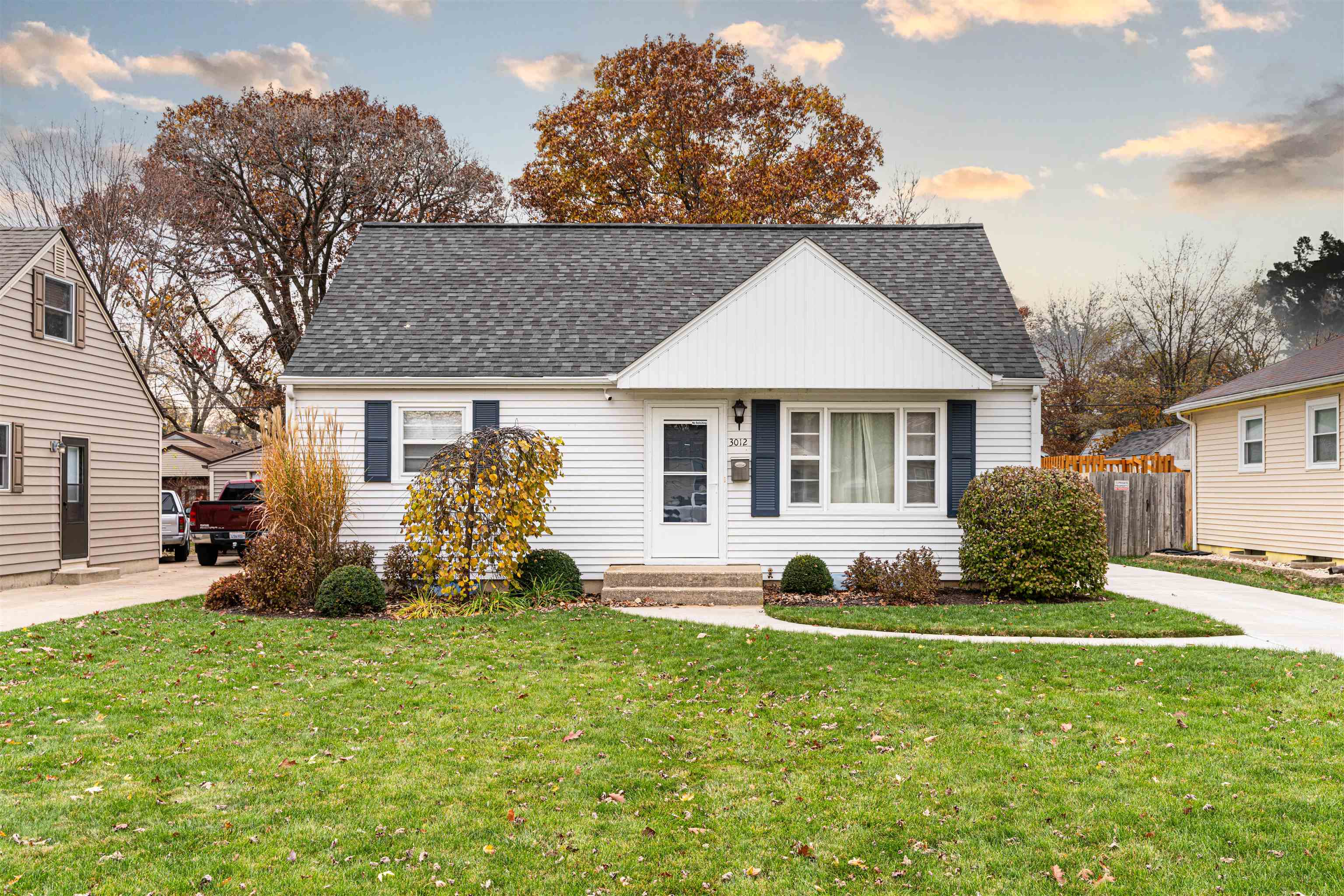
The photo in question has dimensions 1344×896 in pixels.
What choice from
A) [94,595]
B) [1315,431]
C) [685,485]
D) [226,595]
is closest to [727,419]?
[685,485]

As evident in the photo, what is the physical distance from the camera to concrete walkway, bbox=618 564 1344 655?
778 cm

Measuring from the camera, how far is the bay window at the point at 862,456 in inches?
460

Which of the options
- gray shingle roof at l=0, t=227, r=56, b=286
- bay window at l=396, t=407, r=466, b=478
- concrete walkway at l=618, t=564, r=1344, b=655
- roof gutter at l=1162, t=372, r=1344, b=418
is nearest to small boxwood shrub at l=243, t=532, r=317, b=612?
bay window at l=396, t=407, r=466, b=478

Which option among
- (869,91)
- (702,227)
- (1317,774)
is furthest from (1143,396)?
(1317,774)

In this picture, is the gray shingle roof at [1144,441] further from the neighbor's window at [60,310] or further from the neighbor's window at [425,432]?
the neighbor's window at [60,310]

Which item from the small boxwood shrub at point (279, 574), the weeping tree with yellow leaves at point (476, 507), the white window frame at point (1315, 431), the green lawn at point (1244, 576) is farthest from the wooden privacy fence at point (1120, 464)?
the small boxwood shrub at point (279, 574)

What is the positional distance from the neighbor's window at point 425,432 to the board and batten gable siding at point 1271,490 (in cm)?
1328

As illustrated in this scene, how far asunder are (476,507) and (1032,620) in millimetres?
6233

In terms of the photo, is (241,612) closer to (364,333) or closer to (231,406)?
(364,333)

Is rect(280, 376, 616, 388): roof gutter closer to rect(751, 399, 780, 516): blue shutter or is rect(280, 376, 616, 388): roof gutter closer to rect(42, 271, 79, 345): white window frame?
rect(751, 399, 780, 516): blue shutter

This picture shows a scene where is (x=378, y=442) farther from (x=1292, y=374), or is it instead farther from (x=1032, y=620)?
(x=1292, y=374)

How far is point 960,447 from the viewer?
11.6 metres

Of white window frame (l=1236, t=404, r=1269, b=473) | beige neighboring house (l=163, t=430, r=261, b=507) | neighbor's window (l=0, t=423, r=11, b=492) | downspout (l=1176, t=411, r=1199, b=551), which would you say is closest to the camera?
neighbor's window (l=0, t=423, r=11, b=492)

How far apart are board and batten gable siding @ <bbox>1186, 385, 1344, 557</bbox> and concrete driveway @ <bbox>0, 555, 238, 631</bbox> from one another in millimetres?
16934
